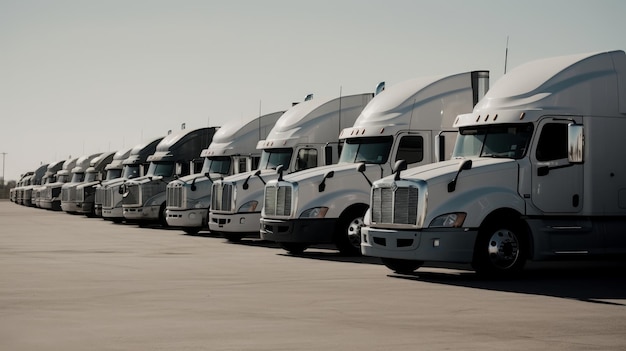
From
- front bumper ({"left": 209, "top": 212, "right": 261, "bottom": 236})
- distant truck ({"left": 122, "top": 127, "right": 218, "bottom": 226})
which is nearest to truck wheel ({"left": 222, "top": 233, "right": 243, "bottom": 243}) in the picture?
Answer: front bumper ({"left": 209, "top": 212, "right": 261, "bottom": 236})

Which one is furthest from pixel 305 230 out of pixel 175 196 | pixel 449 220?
pixel 175 196

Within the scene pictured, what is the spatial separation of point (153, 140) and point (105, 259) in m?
21.2

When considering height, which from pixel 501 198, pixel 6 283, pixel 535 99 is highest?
pixel 535 99

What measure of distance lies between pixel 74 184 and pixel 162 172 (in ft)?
53.8

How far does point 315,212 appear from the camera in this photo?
21797 millimetres

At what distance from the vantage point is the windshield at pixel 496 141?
17.2 metres

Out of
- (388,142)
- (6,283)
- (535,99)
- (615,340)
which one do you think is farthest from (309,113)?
(615,340)

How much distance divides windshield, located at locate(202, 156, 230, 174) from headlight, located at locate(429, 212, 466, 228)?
51.3ft

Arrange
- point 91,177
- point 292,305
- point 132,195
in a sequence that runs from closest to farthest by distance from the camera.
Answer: point 292,305
point 132,195
point 91,177

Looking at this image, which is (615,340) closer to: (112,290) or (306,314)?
(306,314)

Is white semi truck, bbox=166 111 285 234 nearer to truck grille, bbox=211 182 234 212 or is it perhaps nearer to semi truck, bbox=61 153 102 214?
truck grille, bbox=211 182 234 212

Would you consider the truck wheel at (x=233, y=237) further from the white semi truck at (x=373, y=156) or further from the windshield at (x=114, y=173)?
the windshield at (x=114, y=173)

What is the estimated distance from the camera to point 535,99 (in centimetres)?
1744

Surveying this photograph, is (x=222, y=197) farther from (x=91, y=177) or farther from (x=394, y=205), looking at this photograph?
(x=91, y=177)
